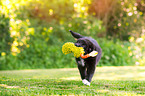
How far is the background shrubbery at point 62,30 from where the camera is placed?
390 inches

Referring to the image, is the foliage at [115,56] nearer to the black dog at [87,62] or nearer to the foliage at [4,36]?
the foliage at [4,36]

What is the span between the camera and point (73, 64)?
10039 millimetres

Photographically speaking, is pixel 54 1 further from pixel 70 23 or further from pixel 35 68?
pixel 35 68

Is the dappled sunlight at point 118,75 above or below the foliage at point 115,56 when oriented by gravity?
above

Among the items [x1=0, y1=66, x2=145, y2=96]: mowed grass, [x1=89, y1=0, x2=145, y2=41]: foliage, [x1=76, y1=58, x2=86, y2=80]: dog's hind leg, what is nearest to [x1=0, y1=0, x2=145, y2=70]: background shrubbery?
[x1=89, y1=0, x2=145, y2=41]: foliage

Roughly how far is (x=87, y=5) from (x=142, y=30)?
3612 millimetres

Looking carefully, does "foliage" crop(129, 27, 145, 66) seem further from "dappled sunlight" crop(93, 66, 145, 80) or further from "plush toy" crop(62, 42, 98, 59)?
"plush toy" crop(62, 42, 98, 59)

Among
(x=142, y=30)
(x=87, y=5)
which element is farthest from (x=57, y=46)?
(x=142, y=30)

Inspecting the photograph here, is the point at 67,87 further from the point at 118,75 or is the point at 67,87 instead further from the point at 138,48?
the point at 138,48

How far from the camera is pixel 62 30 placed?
11867mm

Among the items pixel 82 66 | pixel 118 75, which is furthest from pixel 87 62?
pixel 118 75

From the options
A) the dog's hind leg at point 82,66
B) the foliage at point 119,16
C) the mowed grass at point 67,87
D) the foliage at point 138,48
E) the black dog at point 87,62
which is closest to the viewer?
the mowed grass at point 67,87

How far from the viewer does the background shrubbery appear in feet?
32.5

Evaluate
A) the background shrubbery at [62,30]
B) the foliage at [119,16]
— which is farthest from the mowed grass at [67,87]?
the foliage at [119,16]
